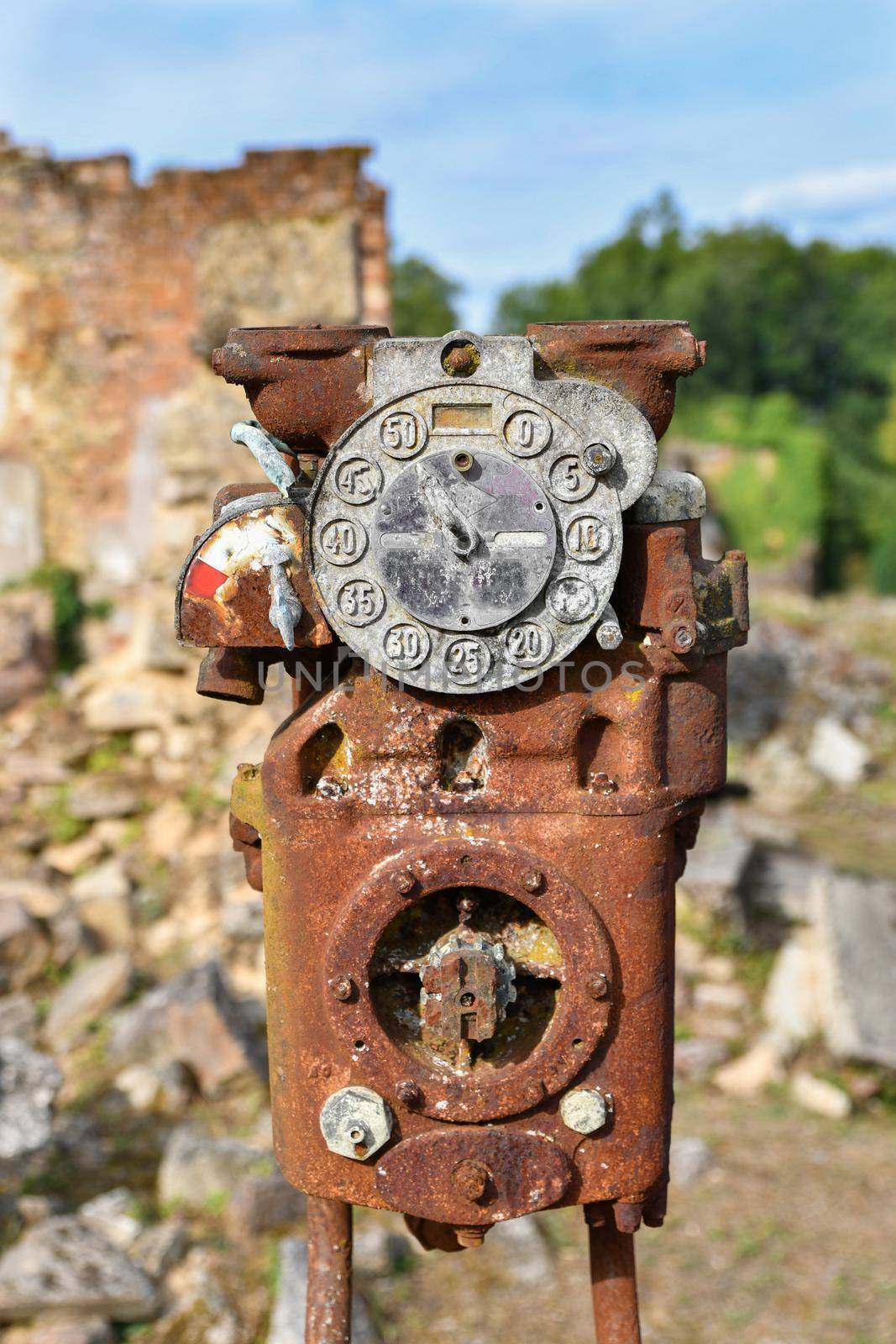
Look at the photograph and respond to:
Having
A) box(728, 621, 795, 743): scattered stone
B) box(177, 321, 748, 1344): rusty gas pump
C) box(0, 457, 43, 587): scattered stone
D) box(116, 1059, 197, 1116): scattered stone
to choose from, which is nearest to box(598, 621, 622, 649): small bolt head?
box(177, 321, 748, 1344): rusty gas pump

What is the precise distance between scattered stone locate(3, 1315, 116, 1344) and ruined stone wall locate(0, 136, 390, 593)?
19.5 ft

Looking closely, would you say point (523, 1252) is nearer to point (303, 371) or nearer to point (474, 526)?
point (474, 526)

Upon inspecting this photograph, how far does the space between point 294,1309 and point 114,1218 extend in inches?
40.4

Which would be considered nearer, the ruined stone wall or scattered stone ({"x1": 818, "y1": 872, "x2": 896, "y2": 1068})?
scattered stone ({"x1": 818, "y1": 872, "x2": 896, "y2": 1068})

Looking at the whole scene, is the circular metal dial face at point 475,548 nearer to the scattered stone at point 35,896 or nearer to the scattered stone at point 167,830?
the scattered stone at point 35,896

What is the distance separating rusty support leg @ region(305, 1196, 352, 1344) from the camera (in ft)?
8.16

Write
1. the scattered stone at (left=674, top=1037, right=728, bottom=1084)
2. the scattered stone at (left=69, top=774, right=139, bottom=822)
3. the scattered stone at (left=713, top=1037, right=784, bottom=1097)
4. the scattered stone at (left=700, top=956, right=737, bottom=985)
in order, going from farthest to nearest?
the scattered stone at (left=69, top=774, right=139, bottom=822) → the scattered stone at (left=700, top=956, right=737, bottom=985) → the scattered stone at (left=674, top=1037, right=728, bottom=1084) → the scattered stone at (left=713, top=1037, right=784, bottom=1097)

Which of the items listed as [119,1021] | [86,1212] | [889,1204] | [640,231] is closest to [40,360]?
[119,1021]

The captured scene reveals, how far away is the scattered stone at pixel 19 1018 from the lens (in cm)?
675

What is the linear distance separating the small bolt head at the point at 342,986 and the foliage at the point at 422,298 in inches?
1035

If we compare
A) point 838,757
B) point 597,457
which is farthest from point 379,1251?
point 838,757

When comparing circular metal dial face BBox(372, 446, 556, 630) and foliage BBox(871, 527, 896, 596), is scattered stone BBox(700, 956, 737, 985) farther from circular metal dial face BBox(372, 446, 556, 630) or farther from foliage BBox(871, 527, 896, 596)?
foliage BBox(871, 527, 896, 596)

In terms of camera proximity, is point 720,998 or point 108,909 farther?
point 108,909

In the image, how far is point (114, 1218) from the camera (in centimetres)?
505
